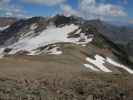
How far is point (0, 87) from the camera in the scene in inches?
931

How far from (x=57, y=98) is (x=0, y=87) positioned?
463 cm

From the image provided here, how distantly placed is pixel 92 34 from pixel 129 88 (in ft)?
417

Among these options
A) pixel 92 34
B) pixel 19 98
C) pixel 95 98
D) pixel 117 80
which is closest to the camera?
pixel 19 98

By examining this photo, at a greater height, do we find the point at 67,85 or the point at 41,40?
the point at 67,85

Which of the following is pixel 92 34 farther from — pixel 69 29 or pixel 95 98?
pixel 95 98

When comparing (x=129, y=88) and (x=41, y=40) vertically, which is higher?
(x=129, y=88)

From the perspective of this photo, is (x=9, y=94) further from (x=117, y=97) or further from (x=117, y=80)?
(x=117, y=80)

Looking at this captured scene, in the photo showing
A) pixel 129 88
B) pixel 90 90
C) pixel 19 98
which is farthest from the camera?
pixel 129 88

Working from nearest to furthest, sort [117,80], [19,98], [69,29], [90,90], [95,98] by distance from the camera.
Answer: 1. [19,98]
2. [95,98]
3. [90,90]
4. [117,80]
5. [69,29]

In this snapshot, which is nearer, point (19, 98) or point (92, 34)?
point (19, 98)

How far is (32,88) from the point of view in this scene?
23922 millimetres

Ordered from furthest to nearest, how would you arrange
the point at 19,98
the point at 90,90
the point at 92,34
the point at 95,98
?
the point at 92,34
the point at 90,90
the point at 95,98
the point at 19,98

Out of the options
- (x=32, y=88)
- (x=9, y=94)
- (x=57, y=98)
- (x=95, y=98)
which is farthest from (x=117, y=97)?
(x=9, y=94)

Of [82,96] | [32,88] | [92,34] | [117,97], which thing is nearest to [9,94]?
[32,88]
